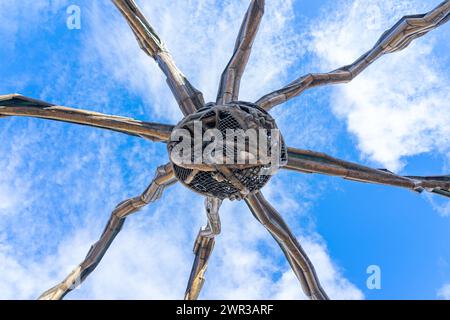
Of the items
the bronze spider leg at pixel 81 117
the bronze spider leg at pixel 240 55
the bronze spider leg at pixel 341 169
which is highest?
the bronze spider leg at pixel 240 55

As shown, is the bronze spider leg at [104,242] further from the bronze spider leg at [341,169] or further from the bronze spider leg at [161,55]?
the bronze spider leg at [341,169]

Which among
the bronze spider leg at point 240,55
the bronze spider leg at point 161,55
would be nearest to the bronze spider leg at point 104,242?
the bronze spider leg at point 161,55

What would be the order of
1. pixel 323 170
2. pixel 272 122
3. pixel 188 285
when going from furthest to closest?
pixel 188 285, pixel 323 170, pixel 272 122

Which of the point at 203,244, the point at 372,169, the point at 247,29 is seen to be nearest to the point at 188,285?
the point at 203,244

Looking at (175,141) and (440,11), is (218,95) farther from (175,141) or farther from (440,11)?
(440,11)

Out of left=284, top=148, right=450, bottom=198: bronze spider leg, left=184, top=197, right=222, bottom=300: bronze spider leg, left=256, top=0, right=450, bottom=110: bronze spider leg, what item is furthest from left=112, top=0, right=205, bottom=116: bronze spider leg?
left=184, top=197, right=222, bottom=300: bronze spider leg

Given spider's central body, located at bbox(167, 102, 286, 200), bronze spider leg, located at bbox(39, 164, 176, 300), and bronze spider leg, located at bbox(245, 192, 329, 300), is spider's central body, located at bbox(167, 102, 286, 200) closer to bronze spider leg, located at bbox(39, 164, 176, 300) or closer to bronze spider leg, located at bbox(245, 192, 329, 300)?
bronze spider leg, located at bbox(245, 192, 329, 300)
